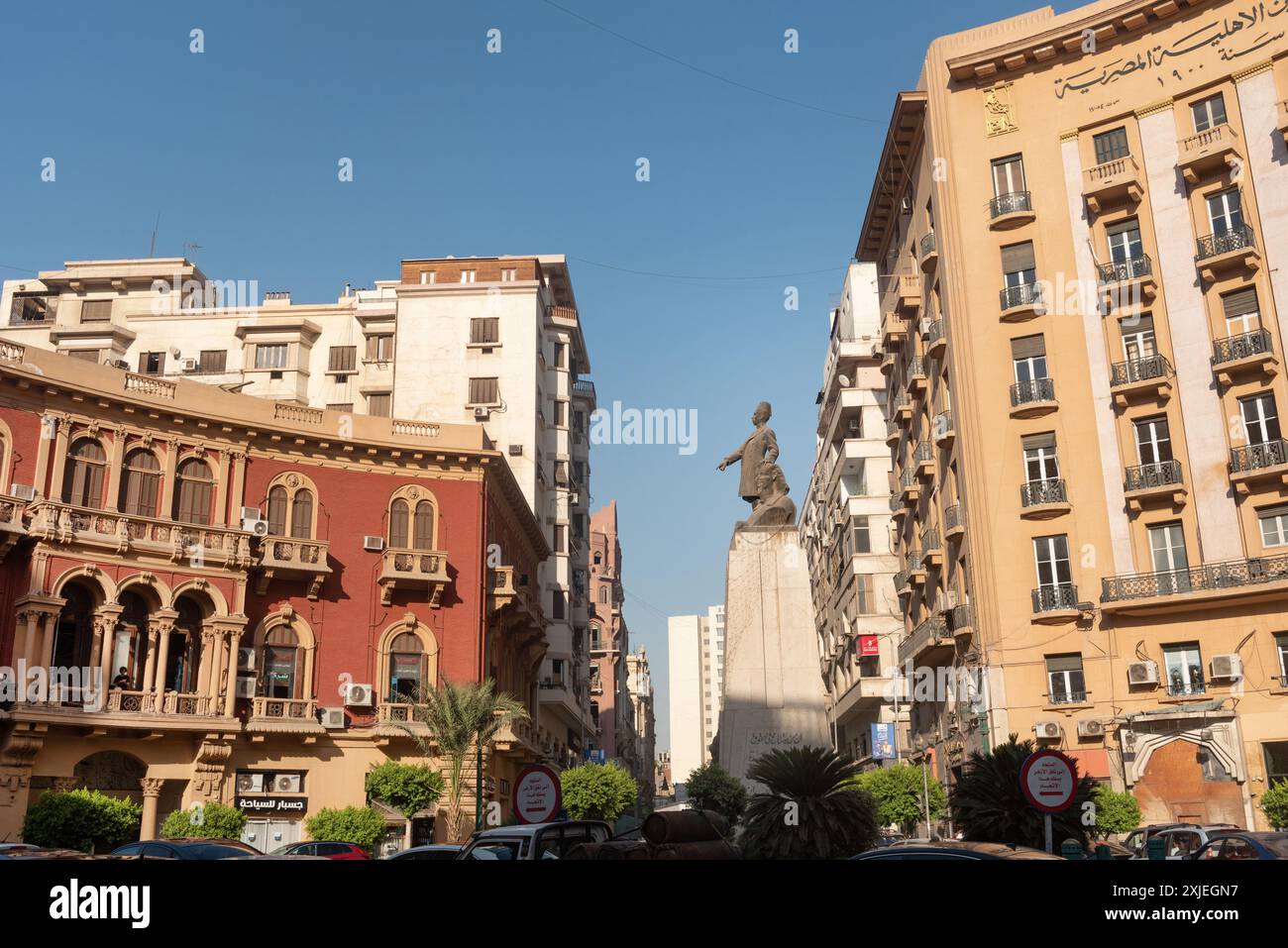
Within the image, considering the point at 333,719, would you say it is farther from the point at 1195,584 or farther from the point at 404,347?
the point at 1195,584

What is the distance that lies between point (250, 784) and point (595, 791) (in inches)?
540

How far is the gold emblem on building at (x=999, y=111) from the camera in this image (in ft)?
128

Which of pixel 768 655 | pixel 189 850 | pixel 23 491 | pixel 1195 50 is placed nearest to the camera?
pixel 189 850

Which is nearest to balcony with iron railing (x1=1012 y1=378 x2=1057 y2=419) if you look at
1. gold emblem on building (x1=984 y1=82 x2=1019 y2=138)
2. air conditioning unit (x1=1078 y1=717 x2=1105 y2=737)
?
gold emblem on building (x1=984 y1=82 x2=1019 y2=138)

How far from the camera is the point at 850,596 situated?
58.3m

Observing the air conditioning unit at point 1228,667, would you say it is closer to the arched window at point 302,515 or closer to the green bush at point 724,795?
the green bush at point 724,795

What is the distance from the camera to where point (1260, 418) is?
108 ft

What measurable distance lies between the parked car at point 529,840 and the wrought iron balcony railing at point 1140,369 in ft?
89.7

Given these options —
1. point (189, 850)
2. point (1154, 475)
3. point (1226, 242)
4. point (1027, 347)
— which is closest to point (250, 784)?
point (189, 850)

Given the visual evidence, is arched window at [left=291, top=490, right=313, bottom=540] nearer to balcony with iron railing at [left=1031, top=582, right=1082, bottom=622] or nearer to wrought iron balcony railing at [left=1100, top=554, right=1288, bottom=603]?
balcony with iron railing at [left=1031, top=582, right=1082, bottom=622]

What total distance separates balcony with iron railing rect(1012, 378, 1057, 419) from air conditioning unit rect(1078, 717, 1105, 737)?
1050 cm

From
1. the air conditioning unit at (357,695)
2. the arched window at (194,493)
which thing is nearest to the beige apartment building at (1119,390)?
the air conditioning unit at (357,695)

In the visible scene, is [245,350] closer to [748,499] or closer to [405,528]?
[405,528]
